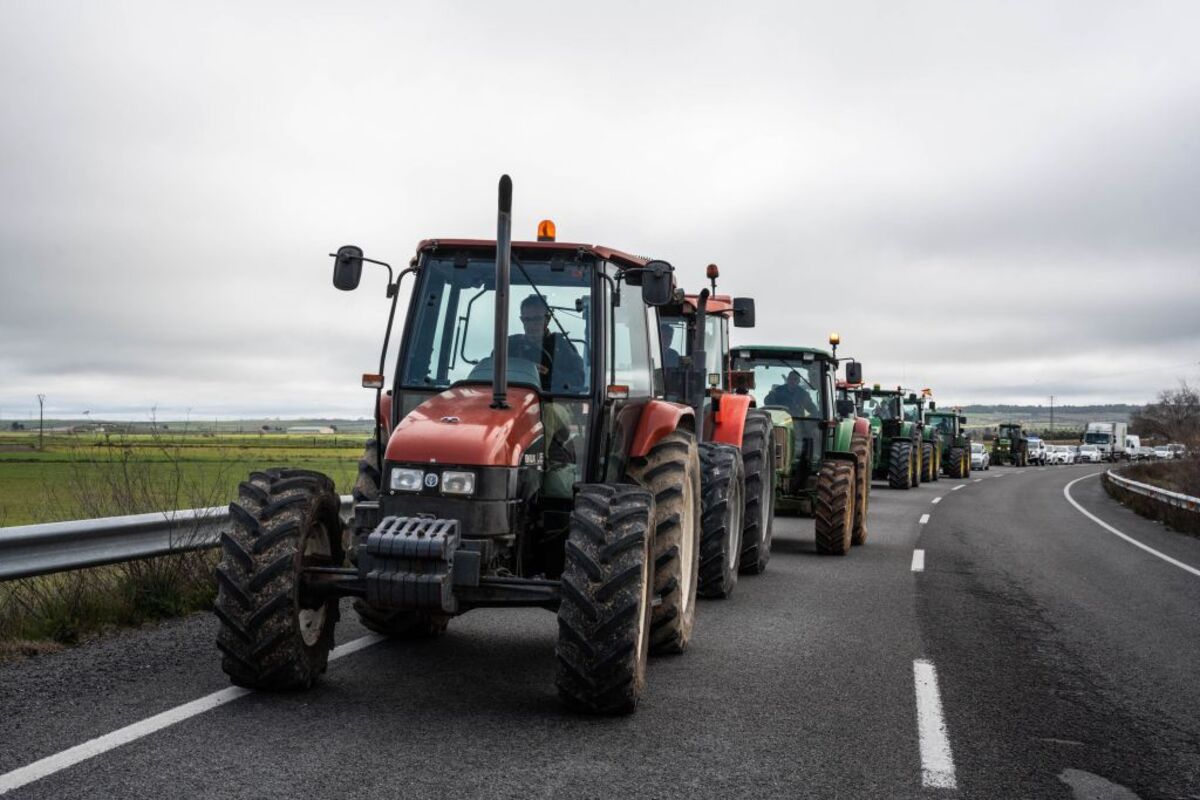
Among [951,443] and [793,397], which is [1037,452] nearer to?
[951,443]

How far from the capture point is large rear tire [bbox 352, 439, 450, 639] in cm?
658

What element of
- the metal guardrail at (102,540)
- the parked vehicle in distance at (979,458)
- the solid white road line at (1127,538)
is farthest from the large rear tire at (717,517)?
the parked vehicle in distance at (979,458)

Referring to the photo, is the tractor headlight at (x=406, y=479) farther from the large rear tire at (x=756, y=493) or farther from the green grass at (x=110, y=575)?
the large rear tire at (x=756, y=493)

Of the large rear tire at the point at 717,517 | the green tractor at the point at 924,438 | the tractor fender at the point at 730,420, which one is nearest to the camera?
the large rear tire at the point at 717,517

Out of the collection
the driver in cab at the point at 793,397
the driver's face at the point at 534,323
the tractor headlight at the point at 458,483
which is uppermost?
the driver's face at the point at 534,323

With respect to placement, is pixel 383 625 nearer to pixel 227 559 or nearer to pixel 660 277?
pixel 227 559

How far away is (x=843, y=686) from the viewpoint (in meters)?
6.15

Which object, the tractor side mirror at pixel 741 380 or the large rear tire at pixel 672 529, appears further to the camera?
the tractor side mirror at pixel 741 380

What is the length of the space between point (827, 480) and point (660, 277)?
714cm

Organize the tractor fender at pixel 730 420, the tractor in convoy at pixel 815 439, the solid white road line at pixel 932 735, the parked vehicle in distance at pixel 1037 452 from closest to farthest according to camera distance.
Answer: the solid white road line at pixel 932 735, the tractor fender at pixel 730 420, the tractor in convoy at pixel 815 439, the parked vehicle in distance at pixel 1037 452

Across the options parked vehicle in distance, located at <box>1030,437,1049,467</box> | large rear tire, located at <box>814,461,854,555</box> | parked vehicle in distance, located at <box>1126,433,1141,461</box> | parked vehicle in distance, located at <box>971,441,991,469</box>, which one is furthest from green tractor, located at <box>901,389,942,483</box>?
parked vehicle in distance, located at <box>1126,433,1141,461</box>

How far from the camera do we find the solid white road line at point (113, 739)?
4.18 metres

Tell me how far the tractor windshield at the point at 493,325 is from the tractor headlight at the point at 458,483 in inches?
36.6

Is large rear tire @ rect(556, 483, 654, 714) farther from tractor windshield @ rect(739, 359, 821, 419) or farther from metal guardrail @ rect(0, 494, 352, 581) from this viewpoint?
tractor windshield @ rect(739, 359, 821, 419)
